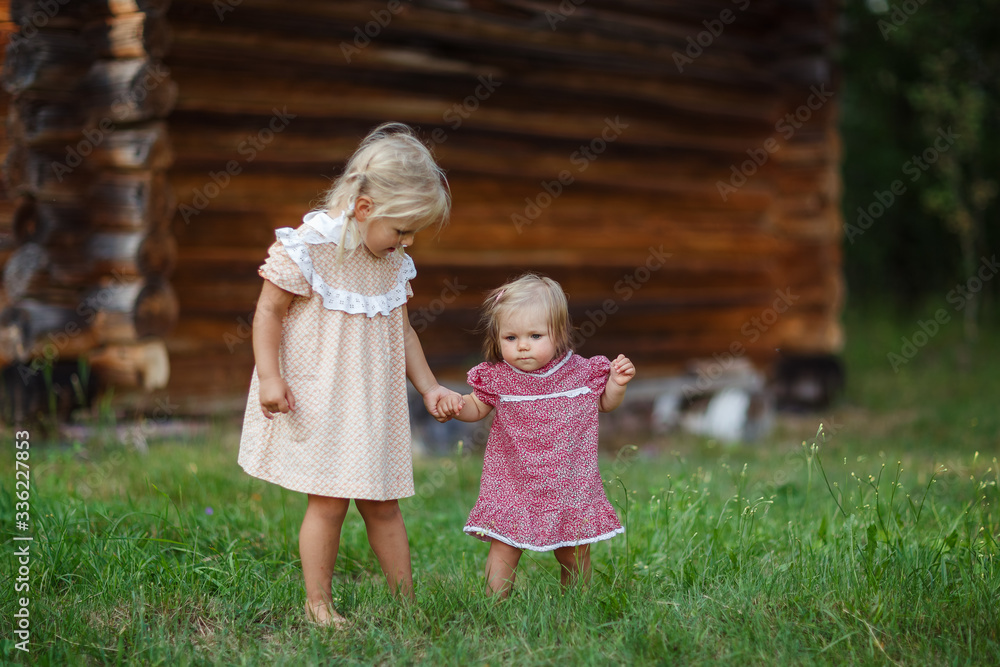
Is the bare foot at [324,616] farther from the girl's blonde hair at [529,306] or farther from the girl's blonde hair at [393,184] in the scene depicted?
the girl's blonde hair at [393,184]

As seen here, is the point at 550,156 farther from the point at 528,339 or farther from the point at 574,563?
the point at 574,563

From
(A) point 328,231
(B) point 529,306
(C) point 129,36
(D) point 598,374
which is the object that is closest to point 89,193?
(C) point 129,36

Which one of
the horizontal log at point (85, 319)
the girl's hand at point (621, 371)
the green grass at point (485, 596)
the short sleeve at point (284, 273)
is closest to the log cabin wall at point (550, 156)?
the horizontal log at point (85, 319)

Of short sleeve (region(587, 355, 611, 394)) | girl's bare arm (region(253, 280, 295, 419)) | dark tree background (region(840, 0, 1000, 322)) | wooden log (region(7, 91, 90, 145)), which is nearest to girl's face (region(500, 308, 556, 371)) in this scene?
short sleeve (region(587, 355, 611, 394))

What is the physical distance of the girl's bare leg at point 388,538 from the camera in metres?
2.68

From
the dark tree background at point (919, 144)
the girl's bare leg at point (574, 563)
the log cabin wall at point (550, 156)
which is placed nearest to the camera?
the girl's bare leg at point (574, 563)

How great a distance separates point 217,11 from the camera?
480cm

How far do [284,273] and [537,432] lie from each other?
823 mm

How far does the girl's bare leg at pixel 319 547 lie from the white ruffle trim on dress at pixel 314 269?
0.54m

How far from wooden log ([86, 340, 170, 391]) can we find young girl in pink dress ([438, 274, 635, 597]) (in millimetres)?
2489

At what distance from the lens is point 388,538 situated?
269 cm

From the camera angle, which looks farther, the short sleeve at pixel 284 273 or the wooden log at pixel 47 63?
the wooden log at pixel 47 63

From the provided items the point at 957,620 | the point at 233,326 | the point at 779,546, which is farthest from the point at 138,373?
the point at 957,620

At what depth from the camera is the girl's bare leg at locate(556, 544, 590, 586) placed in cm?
265
